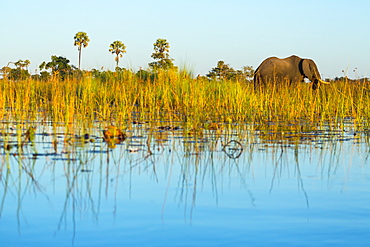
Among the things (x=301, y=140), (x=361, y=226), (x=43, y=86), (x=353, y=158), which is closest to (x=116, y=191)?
(x=361, y=226)

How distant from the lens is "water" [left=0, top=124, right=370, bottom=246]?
9.96 ft

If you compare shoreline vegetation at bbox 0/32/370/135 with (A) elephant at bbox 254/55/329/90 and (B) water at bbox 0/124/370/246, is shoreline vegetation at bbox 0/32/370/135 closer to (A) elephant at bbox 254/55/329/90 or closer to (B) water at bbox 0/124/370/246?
(B) water at bbox 0/124/370/246

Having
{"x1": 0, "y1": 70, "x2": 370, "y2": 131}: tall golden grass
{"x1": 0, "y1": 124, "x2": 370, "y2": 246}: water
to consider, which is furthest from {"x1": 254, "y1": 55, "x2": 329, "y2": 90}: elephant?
{"x1": 0, "y1": 124, "x2": 370, "y2": 246}: water

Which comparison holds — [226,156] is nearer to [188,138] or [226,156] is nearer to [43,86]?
[188,138]

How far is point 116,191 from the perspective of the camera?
389 cm

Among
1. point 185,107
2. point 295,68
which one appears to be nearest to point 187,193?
point 185,107

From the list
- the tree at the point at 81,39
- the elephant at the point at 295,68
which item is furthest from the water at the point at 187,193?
the tree at the point at 81,39

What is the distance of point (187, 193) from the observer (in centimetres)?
386

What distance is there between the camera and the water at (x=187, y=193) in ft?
9.96

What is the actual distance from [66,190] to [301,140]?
3866 millimetres

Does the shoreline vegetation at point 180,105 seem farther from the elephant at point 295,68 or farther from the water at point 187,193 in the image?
the elephant at point 295,68

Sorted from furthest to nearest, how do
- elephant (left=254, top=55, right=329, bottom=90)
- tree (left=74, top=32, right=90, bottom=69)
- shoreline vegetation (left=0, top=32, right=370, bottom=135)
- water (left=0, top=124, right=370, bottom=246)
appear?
tree (left=74, top=32, right=90, bottom=69) → elephant (left=254, top=55, right=329, bottom=90) → shoreline vegetation (left=0, top=32, right=370, bottom=135) → water (left=0, top=124, right=370, bottom=246)

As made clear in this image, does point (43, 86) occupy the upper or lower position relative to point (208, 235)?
upper

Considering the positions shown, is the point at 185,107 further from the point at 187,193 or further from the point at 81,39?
the point at 81,39
